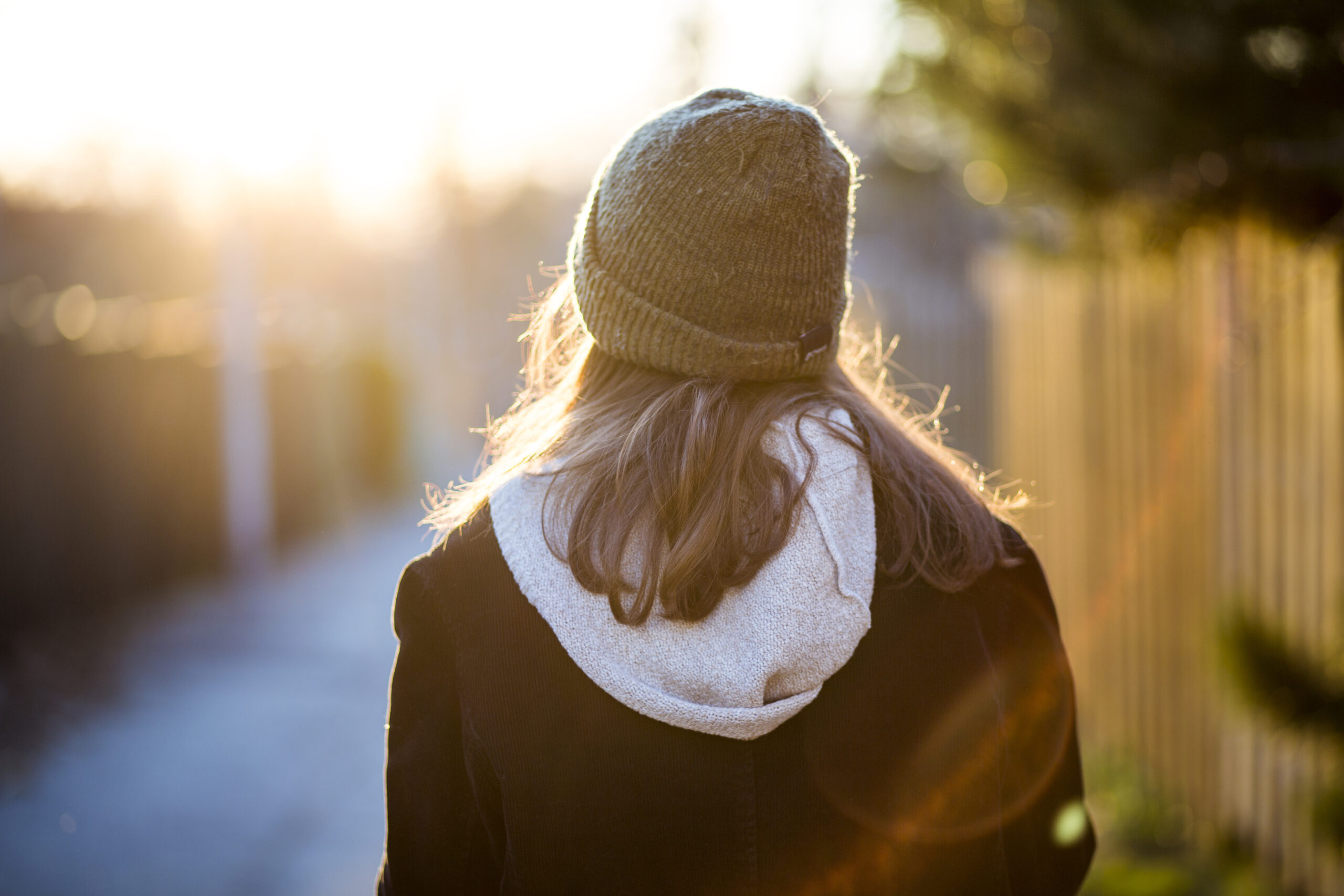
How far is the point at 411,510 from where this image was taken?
1219 centimetres

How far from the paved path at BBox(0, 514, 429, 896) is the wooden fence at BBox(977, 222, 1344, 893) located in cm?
310

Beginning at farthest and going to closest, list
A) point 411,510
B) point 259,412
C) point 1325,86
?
point 411,510 → point 259,412 → point 1325,86

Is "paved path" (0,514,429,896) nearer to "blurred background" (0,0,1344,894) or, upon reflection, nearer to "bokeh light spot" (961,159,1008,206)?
"blurred background" (0,0,1344,894)

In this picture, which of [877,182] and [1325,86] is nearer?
[1325,86]

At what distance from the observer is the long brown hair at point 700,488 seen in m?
1.23

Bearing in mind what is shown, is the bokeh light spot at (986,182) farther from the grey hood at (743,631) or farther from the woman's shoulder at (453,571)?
the woman's shoulder at (453,571)

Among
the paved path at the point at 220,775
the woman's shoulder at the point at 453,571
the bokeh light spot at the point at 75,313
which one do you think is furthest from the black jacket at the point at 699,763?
the bokeh light spot at the point at 75,313

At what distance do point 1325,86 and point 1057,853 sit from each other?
1.96 m

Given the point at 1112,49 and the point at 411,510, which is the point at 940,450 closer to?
the point at 1112,49

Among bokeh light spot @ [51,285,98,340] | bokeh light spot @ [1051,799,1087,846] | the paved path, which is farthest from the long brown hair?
bokeh light spot @ [51,285,98,340]

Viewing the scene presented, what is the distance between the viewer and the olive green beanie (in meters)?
1.35

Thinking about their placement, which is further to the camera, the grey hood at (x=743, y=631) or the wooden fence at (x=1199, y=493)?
the wooden fence at (x=1199, y=493)

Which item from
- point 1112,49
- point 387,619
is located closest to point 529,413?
point 1112,49

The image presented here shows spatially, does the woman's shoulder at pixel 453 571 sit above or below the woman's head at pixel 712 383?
below
